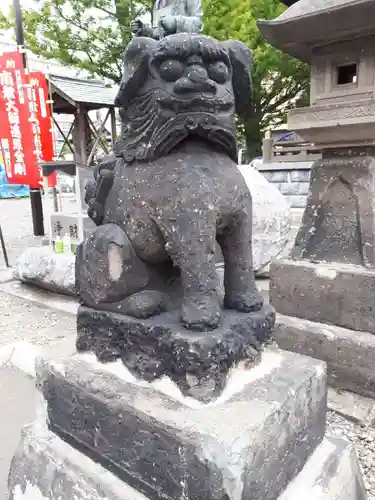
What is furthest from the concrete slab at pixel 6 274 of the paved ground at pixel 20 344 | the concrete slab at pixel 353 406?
the concrete slab at pixel 353 406

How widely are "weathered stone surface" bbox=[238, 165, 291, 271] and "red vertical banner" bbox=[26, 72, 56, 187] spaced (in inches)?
105

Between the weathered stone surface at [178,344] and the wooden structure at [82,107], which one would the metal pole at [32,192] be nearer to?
the wooden structure at [82,107]

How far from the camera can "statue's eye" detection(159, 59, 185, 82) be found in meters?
1.02

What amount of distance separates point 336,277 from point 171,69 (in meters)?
1.64

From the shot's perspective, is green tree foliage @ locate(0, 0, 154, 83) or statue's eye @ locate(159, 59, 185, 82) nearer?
statue's eye @ locate(159, 59, 185, 82)

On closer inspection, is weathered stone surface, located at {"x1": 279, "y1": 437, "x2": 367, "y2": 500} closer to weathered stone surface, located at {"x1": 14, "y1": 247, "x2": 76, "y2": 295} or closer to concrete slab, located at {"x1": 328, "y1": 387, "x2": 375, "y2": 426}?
concrete slab, located at {"x1": 328, "y1": 387, "x2": 375, "y2": 426}

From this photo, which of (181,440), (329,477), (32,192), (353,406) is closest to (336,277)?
(353,406)

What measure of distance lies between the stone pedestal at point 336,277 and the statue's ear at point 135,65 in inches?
63.2

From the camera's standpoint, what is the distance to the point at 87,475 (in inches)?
45.9

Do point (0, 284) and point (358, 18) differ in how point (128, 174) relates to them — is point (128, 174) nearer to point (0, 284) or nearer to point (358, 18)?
point (358, 18)

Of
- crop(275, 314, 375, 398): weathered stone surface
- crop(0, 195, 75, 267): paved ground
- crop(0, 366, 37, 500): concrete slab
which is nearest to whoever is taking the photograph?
crop(0, 366, 37, 500): concrete slab

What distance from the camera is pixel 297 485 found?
1119mm

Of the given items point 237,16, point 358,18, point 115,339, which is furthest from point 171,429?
point 237,16

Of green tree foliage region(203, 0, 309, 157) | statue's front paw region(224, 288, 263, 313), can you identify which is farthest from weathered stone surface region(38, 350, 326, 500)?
green tree foliage region(203, 0, 309, 157)
